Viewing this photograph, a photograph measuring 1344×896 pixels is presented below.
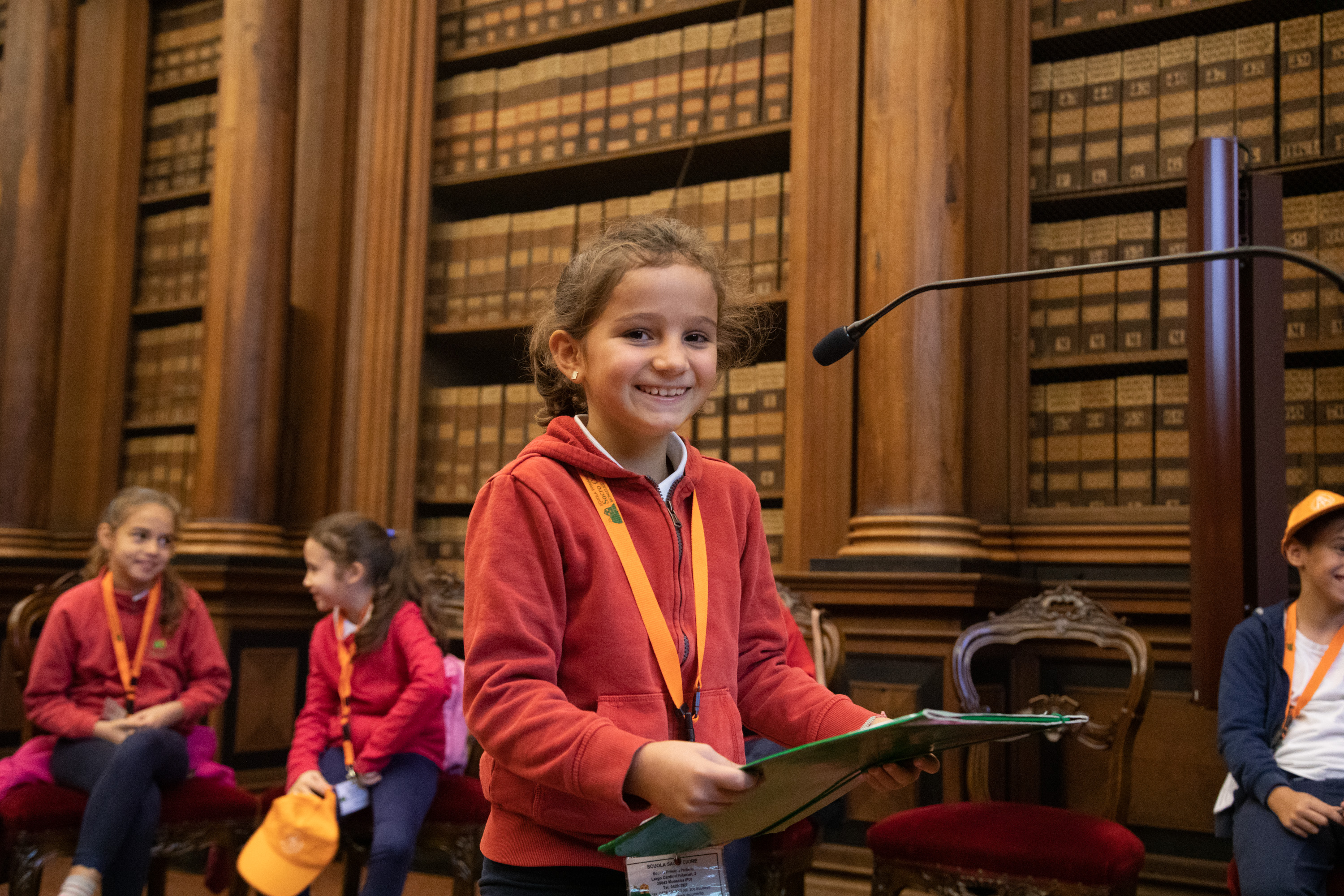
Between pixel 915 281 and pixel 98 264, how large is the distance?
3497 millimetres

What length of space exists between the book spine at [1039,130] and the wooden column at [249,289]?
8.40ft

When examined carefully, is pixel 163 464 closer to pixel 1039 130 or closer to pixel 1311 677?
pixel 1039 130

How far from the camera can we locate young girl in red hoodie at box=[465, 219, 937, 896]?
103 cm

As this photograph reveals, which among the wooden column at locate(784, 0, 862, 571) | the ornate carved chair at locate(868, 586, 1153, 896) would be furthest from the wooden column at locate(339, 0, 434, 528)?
the ornate carved chair at locate(868, 586, 1153, 896)

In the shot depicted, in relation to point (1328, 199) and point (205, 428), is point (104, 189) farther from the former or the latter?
point (1328, 199)

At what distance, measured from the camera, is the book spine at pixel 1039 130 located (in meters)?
3.37

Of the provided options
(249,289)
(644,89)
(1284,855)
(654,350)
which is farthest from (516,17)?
(1284,855)

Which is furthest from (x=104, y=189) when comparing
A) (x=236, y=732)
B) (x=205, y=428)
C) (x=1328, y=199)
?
(x=1328, y=199)

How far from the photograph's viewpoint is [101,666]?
3066 mm

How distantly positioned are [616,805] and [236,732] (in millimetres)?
3302

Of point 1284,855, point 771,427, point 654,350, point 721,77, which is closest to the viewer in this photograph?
point 654,350

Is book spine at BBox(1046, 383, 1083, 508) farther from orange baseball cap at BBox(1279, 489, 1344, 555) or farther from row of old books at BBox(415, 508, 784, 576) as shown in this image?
row of old books at BBox(415, 508, 784, 576)

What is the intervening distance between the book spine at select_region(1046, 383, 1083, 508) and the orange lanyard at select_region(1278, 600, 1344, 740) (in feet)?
3.08

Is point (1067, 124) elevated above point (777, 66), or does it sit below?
below
